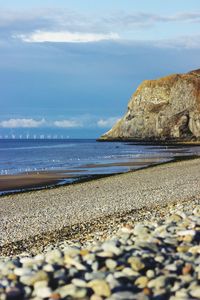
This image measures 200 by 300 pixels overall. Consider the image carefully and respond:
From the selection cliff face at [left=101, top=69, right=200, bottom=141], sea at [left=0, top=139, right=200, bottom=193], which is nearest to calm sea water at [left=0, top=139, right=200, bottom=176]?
sea at [left=0, top=139, right=200, bottom=193]

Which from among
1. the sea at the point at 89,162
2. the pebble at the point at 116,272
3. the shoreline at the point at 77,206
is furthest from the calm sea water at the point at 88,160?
the pebble at the point at 116,272

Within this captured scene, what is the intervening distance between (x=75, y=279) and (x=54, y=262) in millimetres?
900

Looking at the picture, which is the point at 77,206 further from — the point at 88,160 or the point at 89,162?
the point at 88,160

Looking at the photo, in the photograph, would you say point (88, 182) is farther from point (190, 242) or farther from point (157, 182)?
point (190, 242)

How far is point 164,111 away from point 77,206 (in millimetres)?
130691

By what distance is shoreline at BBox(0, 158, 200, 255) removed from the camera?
16219mm

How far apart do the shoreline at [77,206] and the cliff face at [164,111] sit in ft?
341

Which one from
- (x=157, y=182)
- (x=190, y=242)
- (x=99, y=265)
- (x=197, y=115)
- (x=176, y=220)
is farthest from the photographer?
(x=197, y=115)

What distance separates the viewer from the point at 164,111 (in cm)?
15138

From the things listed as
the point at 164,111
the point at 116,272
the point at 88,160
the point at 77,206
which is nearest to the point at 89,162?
the point at 88,160

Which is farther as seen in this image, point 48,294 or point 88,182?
point 88,182

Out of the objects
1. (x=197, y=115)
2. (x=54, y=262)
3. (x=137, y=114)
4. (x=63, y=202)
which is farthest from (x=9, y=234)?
(x=137, y=114)

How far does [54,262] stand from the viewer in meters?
7.45

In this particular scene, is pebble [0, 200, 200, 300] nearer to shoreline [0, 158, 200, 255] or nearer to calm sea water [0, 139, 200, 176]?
shoreline [0, 158, 200, 255]
